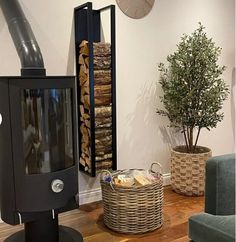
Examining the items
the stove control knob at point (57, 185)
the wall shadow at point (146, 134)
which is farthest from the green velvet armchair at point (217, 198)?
the wall shadow at point (146, 134)

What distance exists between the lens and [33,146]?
Result: 6.68 ft

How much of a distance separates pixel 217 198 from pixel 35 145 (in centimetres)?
108

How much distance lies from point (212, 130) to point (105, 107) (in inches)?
63.0

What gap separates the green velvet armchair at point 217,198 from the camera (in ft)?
5.82

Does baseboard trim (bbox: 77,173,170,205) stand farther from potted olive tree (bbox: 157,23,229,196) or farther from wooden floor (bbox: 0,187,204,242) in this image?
potted olive tree (bbox: 157,23,229,196)

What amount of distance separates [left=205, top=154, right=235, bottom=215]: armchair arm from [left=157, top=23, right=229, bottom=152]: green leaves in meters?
1.31

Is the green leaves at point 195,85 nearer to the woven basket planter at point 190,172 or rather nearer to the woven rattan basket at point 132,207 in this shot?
the woven basket planter at point 190,172

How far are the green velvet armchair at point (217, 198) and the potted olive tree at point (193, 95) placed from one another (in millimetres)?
1293

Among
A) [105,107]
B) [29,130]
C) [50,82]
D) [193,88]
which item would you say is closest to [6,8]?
[50,82]

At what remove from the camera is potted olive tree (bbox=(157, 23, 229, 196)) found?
3.13 meters

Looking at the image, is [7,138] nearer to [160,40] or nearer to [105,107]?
[105,107]

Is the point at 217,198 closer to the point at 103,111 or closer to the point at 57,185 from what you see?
the point at 57,185

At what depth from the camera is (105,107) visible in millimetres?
2873

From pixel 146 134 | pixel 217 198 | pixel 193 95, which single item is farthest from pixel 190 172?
pixel 217 198
